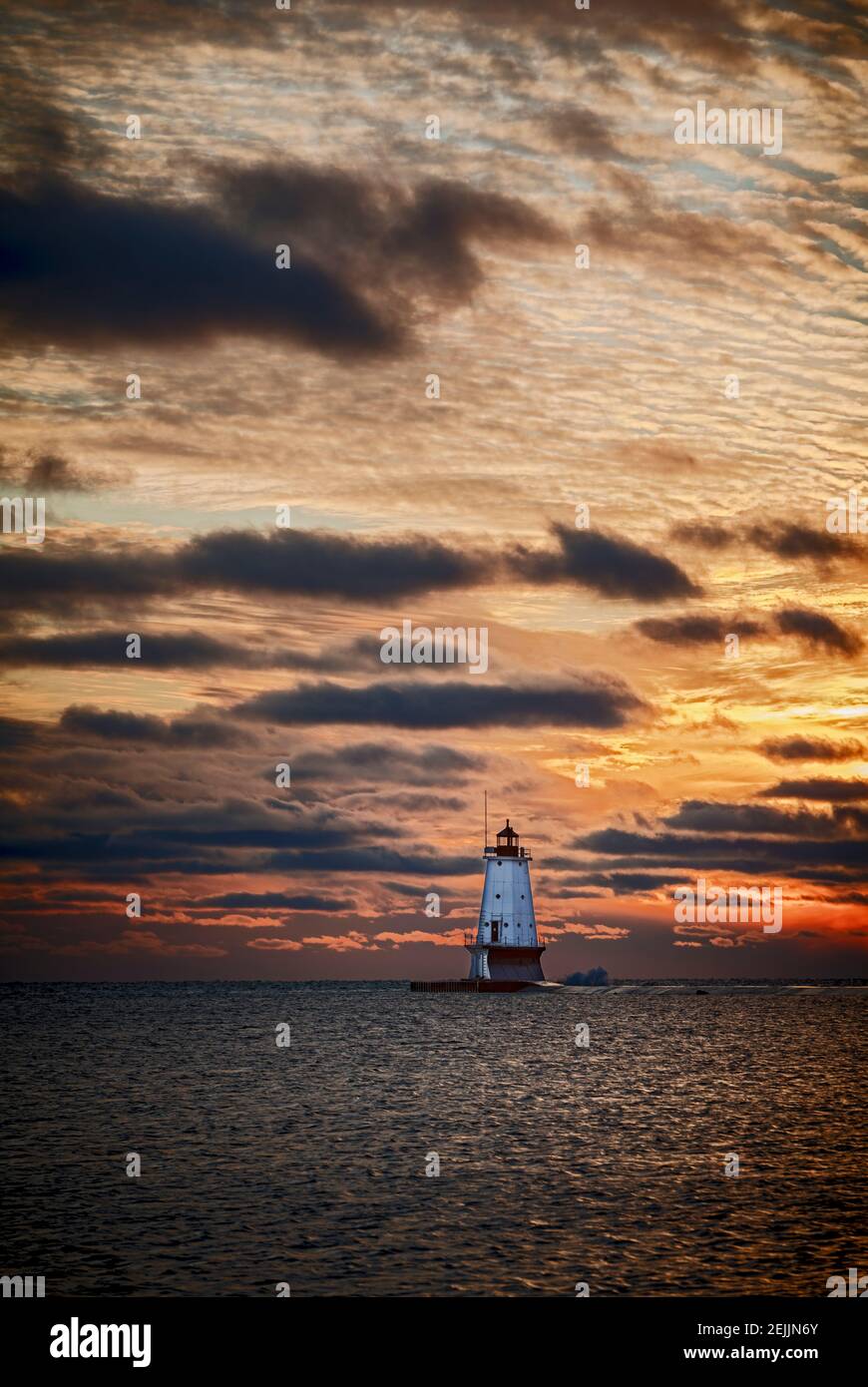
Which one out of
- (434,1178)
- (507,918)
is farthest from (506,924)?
(434,1178)

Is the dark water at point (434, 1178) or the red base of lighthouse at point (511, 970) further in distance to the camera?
the red base of lighthouse at point (511, 970)

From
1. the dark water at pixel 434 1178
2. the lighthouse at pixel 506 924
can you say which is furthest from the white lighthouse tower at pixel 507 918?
the dark water at pixel 434 1178

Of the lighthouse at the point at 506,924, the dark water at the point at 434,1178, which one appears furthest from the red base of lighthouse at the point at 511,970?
the dark water at the point at 434,1178

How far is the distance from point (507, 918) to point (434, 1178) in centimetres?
9731

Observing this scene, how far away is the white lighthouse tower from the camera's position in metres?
131

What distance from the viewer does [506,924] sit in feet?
435

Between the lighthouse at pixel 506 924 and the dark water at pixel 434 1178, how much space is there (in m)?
49.1

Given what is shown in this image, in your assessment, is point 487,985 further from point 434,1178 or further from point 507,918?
point 434,1178

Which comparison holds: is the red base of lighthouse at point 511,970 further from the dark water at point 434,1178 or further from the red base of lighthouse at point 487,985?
the dark water at point 434,1178

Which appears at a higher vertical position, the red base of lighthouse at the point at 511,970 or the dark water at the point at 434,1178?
the red base of lighthouse at the point at 511,970

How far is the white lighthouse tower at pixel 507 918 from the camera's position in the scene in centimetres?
13125

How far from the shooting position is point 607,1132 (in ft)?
148
